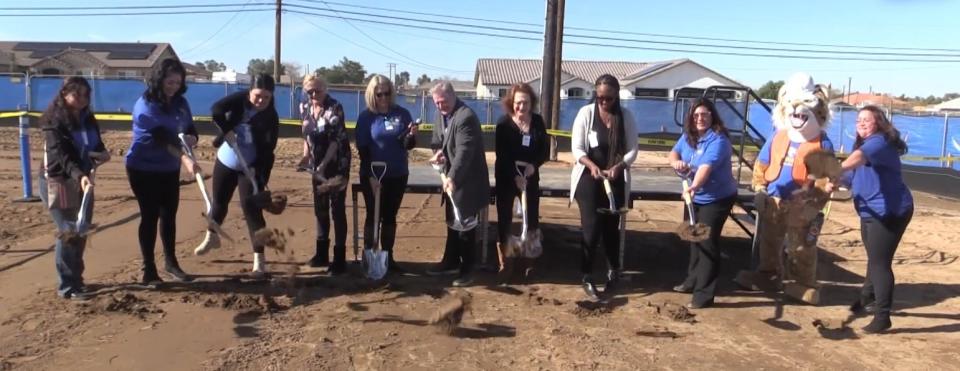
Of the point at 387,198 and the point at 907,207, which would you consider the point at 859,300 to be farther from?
the point at 387,198

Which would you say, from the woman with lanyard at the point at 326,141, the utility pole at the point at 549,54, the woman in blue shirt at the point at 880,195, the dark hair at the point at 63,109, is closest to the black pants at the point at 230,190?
the woman with lanyard at the point at 326,141

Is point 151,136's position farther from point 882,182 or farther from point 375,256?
point 882,182

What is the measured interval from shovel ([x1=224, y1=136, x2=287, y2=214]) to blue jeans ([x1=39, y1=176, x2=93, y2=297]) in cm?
104

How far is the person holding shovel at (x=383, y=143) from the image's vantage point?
18.3 ft

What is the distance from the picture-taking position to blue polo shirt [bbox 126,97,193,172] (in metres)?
5.04

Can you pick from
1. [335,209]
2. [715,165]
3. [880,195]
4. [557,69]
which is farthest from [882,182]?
[557,69]

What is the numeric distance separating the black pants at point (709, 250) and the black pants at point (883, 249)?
37.1 inches

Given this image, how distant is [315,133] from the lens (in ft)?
18.5

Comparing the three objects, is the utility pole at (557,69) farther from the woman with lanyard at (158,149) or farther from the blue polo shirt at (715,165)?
the woman with lanyard at (158,149)

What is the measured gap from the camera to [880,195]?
4703 millimetres

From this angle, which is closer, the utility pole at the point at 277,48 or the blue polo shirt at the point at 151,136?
the blue polo shirt at the point at 151,136

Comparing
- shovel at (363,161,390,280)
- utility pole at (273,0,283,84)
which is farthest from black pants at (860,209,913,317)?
utility pole at (273,0,283,84)

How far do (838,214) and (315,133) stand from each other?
8584 millimetres

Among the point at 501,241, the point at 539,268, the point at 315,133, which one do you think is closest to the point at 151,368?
the point at 315,133
